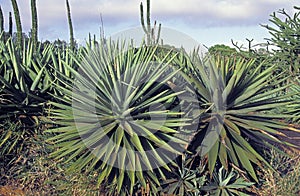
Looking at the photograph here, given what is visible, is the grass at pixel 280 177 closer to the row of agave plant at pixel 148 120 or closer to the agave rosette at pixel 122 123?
the row of agave plant at pixel 148 120

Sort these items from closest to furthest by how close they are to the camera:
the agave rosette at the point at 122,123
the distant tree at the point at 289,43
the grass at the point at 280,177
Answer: the agave rosette at the point at 122,123
the grass at the point at 280,177
the distant tree at the point at 289,43

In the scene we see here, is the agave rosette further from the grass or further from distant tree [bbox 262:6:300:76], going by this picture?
distant tree [bbox 262:6:300:76]

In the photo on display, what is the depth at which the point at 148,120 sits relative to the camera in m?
5.67

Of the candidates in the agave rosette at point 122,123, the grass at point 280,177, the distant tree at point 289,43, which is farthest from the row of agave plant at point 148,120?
the distant tree at point 289,43

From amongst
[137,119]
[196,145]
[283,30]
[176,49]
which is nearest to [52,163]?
[137,119]

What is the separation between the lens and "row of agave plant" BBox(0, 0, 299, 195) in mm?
5547

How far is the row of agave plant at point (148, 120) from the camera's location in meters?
5.55

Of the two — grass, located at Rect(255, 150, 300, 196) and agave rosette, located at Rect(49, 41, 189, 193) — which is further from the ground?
agave rosette, located at Rect(49, 41, 189, 193)

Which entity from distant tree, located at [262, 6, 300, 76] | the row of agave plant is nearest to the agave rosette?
the row of agave plant

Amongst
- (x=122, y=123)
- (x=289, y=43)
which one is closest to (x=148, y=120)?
(x=122, y=123)

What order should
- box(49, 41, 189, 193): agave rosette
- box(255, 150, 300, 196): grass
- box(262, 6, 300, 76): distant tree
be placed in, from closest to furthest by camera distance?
box(49, 41, 189, 193): agave rosette
box(255, 150, 300, 196): grass
box(262, 6, 300, 76): distant tree

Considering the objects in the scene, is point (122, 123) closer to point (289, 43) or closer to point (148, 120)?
point (148, 120)

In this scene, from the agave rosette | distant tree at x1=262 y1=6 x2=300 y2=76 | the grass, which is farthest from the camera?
distant tree at x1=262 y1=6 x2=300 y2=76

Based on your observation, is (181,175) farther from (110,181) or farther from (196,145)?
(110,181)
